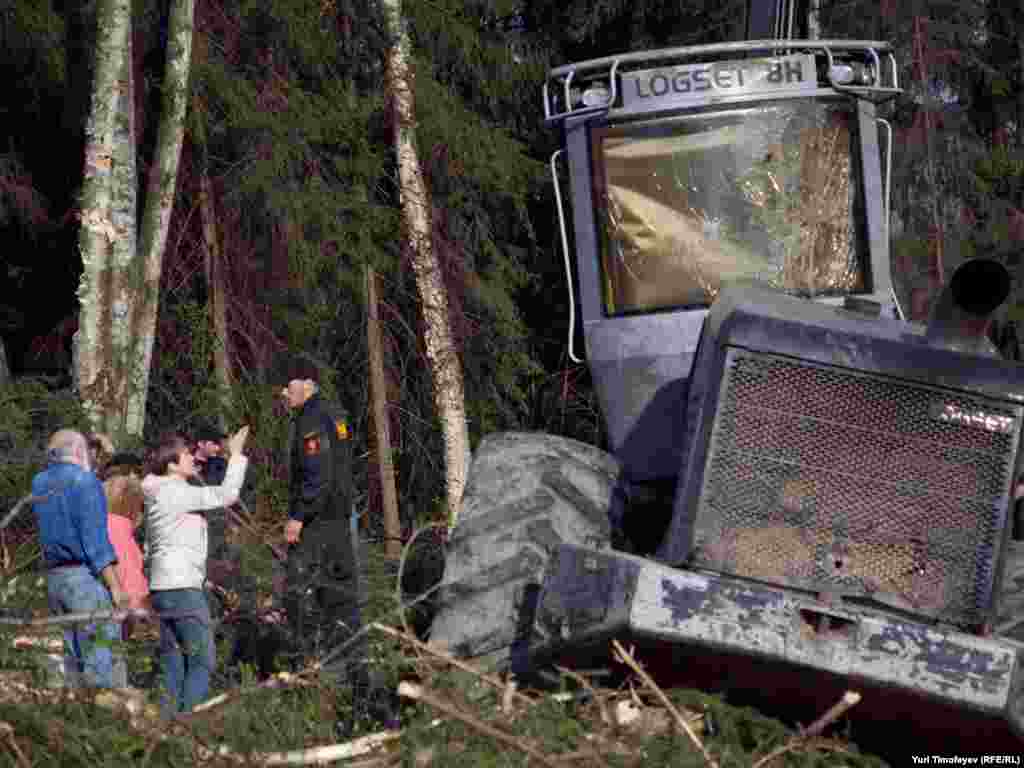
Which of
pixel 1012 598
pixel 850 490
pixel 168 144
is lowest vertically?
pixel 1012 598

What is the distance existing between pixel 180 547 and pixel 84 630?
6.49 ft

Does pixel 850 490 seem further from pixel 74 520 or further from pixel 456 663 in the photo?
pixel 74 520

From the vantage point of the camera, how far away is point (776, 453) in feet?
23.3

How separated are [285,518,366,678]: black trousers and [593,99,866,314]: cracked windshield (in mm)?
1983

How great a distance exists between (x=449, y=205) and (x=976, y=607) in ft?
41.3

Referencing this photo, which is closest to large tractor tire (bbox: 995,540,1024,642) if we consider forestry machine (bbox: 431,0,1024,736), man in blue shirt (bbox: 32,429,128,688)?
forestry machine (bbox: 431,0,1024,736)

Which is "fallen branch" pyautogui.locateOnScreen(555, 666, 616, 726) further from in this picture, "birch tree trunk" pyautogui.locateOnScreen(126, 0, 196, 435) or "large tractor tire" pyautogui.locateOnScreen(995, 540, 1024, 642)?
"birch tree trunk" pyautogui.locateOnScreen(126, 0, 196, 435)

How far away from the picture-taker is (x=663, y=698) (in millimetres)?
6316

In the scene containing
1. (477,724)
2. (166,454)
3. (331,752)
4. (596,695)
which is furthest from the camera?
(166,454)

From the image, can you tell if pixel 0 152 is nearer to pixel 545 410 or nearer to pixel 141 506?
pixel 545 410

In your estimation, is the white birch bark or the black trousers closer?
the black trousers

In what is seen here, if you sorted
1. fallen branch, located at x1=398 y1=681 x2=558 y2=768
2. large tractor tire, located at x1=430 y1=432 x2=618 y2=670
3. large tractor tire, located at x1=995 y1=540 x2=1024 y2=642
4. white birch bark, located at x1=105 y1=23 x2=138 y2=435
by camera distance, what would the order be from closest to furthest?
fallen branch, located at x1=398 y1=681 x2=558 y2=768 → large tractor tire, located at x1=430 y1=432 x2=618 y2=670 → large tractor tire, located at x1=995 y1=540 x2=1024 y2=642 → white birch bark, located at x1=105 y1=23 x2=138 y2=435

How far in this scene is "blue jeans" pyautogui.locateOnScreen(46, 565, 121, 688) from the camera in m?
7.10

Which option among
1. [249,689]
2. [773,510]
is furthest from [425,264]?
[249,689]
